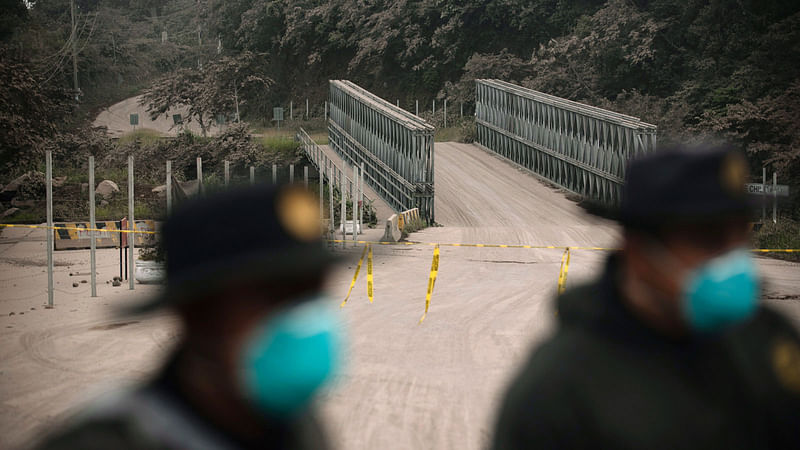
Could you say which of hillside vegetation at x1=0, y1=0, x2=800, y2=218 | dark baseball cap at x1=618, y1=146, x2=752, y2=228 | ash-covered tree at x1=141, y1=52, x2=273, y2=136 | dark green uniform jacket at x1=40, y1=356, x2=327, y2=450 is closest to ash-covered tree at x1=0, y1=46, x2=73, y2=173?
hillside vegetation at x1=0, y1=0, x2=800, y2=218

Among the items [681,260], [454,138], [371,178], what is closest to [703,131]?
[371,178]

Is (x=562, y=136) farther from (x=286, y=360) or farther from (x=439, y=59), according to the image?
(x=286, y=360)

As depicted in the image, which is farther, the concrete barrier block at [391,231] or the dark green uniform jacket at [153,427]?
the concrete barrier block at [391,231]

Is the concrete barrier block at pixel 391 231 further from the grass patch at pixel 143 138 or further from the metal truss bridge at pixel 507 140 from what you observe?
the grass patch at pixel 143 138

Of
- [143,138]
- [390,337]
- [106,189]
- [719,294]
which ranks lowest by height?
[390,337]

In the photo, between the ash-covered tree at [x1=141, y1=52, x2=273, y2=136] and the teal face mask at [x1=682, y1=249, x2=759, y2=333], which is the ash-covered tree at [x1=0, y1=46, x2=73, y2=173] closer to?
the ash-covered tree at [x1=141, y1=52, x2=273, y2=136]

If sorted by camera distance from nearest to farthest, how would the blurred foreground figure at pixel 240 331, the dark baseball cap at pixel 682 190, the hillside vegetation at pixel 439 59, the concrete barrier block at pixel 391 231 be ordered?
the blurred foreground figure at pixel 240 331 < the dark baseball cap at pixel 682 190 < the concrete barrier block at pixel 391 231 < the hillside vegetation at pixel 439 59

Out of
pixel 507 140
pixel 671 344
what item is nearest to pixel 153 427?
pixel 671 344

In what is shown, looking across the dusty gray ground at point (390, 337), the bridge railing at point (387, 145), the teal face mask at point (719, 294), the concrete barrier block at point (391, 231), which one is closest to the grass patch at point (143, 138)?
the bridge railing at point (387, 145)
